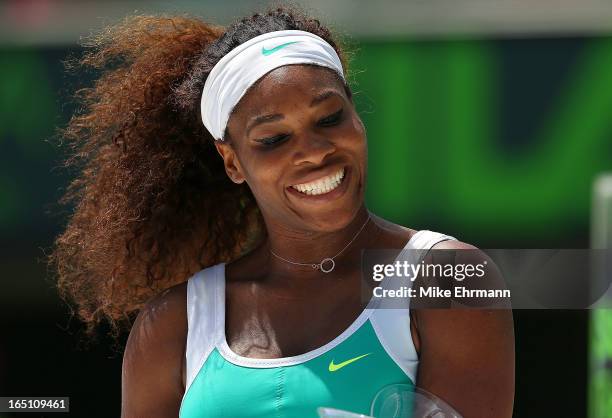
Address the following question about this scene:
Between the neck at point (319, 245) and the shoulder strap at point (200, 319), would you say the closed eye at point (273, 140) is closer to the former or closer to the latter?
the neck at point (319, 245)

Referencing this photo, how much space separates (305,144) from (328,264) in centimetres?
30

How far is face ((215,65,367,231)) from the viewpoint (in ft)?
6.69

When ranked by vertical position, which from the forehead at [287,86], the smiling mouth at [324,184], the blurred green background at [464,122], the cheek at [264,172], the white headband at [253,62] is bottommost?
the smiling mouth at [324,184]

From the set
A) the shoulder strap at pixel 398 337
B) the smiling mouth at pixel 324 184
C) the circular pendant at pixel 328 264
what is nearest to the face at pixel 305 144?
the smiling mouth at pixel 324 184

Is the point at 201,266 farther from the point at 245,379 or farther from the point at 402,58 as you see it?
the point at 402,58

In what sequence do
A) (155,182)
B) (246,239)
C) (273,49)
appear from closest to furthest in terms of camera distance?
(273,49), (155,182), (246,239)

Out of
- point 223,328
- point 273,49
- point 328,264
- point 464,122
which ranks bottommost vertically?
point 223,328

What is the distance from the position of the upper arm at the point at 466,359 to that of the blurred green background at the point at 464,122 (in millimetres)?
2327

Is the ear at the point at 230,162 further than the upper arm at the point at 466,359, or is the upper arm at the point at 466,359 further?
the ear at the point at 230,162

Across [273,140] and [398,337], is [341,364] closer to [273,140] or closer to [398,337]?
[398,337]

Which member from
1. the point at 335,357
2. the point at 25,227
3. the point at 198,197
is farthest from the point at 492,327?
the point at 25,227

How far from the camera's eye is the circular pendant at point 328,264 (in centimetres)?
221

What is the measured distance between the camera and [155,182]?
95.7 inches

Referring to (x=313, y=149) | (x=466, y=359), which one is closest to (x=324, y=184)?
(x=313, y=149)
